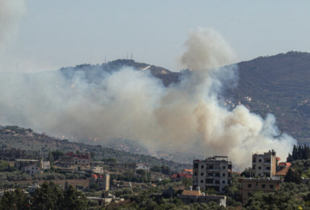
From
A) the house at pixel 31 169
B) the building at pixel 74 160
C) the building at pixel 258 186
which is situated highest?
the building at pixel 74 160

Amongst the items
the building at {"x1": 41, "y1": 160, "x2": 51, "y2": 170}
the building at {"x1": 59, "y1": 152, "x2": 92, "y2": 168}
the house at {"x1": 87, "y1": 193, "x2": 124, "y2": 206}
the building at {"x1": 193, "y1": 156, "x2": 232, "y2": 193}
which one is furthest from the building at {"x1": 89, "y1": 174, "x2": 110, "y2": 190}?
the building at {"x1": 193, "y1": 156, "x2": 232, "y2": 193}

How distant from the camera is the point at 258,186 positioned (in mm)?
94250

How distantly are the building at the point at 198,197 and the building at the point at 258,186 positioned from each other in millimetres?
3664

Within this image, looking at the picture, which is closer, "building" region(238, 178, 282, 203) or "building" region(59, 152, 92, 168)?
"building" region(238, 178, 282, 203)

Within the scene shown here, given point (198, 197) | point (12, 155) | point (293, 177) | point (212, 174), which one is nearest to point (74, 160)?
point (12, 155)

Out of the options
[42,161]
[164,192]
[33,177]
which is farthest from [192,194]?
[42,161]

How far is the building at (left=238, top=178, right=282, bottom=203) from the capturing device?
9388 cm

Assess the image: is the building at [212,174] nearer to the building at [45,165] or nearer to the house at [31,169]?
the house at [31,169]

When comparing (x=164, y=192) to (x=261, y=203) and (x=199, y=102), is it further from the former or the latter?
(x=199, y=102)

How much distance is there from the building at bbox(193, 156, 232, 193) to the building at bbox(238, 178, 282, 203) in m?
8.50

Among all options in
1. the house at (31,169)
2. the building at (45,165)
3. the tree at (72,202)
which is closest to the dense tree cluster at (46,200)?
the tree at (72,202)

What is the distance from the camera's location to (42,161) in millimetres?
160875

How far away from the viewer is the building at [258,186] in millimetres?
93875

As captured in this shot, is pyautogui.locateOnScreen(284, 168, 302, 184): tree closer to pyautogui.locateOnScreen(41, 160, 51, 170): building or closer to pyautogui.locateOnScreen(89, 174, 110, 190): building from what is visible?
pyautogui.locateOnScreen(89, 174, 110, 190): building
